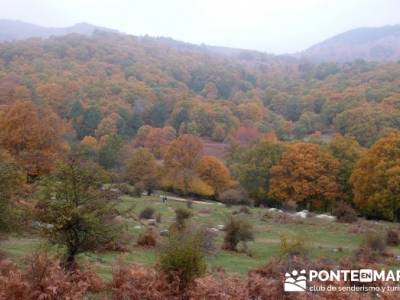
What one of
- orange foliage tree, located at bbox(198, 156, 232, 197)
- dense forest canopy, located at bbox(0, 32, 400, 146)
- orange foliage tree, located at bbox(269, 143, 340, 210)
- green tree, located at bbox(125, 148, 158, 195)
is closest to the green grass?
green tree, located at bbox(125, 148, 158, 195)

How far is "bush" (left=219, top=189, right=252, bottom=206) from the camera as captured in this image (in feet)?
163

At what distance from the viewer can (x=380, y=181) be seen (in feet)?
139

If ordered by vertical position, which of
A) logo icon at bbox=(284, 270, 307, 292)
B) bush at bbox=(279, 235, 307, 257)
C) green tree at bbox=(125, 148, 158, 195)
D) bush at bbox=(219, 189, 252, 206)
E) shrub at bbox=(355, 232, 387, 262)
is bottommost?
bush at bbox=(219, 189, 252, 206)

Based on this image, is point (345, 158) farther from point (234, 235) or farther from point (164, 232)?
point (164, 232)

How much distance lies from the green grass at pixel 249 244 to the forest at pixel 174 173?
37 cm

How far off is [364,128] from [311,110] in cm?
4456

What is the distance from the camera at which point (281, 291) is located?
12.5 metres

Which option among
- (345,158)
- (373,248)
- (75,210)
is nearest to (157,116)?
(345,158)

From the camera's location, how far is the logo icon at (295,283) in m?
12.5

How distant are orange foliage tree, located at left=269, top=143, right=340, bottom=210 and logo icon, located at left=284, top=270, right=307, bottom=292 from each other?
1457 inches

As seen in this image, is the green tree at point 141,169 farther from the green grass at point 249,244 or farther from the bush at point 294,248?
the bush at point 294,248

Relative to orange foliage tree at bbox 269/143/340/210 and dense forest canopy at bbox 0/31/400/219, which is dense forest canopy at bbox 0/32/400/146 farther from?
orange foliage tree at bbox 269/143/340/210

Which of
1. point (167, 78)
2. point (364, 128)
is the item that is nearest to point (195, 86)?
point (167, 78)

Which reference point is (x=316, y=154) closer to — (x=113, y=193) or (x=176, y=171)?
(x=176, y=171)
